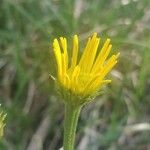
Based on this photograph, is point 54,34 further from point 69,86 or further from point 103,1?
point 69,86

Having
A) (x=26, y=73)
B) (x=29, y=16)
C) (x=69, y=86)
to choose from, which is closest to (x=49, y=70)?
(x=26, y=73)

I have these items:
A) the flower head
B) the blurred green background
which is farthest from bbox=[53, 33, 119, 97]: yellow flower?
the blurred green background

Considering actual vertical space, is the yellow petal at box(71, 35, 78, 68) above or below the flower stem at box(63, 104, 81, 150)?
above

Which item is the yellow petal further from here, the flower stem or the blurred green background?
the blurred green background

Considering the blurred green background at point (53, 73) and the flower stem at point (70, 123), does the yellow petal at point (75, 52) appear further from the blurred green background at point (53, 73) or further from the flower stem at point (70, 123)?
the blurred green background at point (53, 73)

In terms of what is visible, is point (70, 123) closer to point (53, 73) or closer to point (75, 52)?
point (75, 52)

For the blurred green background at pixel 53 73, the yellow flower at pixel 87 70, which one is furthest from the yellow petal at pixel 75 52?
the blurred green background at pixel 53 73

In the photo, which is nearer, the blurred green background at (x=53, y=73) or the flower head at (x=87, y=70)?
the flower head at (x=87, y=70)
